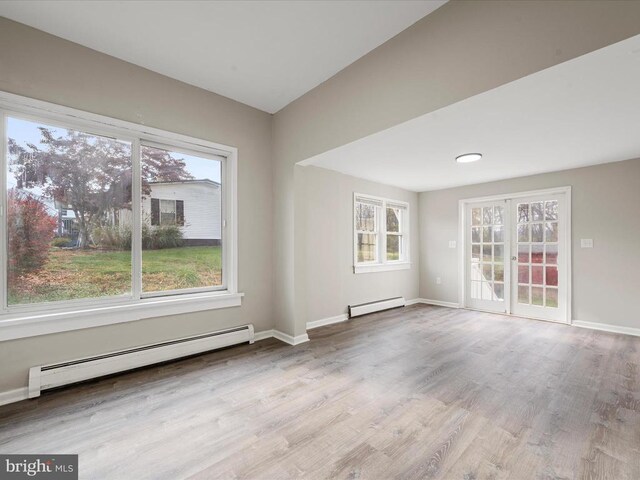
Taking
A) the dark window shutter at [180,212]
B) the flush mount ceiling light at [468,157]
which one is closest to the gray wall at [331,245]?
the dark window shutter at [180,212]

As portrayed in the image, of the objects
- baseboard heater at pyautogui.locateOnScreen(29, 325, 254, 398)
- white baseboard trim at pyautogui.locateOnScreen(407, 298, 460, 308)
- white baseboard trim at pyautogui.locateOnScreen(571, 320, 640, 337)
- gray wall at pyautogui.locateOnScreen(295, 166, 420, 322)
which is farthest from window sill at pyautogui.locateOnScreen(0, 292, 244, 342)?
white baseboard trim at pyautogui.locateOnScreen(571, 320, 640, 337)

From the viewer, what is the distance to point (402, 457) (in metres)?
1.62

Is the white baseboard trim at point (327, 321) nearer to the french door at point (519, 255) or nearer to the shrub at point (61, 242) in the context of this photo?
the french door at point (519, 255)

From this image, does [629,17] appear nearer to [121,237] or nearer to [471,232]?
[121,237]

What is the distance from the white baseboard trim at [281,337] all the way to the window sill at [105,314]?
0.56 meters

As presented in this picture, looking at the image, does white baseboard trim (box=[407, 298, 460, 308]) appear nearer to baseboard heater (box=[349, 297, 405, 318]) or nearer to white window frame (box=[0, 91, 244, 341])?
baseboard heater (box=[349, 297, 405, 318])

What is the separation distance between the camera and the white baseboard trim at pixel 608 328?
12.6ft

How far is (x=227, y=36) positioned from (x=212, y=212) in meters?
1.79

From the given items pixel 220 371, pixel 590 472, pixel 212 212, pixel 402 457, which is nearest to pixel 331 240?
pixel 212 212

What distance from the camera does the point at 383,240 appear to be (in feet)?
17.6

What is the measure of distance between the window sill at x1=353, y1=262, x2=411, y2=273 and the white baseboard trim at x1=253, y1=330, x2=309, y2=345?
5.44 feet

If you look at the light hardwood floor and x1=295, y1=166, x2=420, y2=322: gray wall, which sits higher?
x1=295, y1=166, x2=420, y2=322: gray wall

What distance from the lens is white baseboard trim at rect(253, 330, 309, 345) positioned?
348 centimetres

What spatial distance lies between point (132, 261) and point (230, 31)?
2310mm
